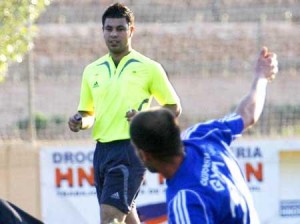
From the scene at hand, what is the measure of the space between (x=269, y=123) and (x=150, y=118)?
788 cm

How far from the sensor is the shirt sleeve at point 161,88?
26.8 feet

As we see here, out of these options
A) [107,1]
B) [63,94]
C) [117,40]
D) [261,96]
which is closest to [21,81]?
[63,94]

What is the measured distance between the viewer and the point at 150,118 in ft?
15.3

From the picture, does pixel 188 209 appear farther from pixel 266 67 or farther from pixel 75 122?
pixel 75 122

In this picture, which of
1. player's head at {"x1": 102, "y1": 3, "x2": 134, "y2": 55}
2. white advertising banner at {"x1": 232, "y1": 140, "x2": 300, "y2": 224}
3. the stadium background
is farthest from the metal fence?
player's head at {"x1": 102, "y1": 3, "x2": 134, "y2": 55}

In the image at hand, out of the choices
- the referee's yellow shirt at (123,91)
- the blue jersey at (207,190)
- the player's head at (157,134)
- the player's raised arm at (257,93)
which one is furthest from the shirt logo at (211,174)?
the referee's yellow shirt at (123,91)

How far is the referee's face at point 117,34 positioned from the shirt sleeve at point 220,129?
9.96ft

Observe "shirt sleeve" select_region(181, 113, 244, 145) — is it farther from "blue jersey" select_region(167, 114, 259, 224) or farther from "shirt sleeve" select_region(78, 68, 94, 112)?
"shirt sleeve" select_region(78, 68, 94, 112)

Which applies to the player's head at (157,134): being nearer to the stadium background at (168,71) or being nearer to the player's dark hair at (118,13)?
the player's dark hair at (118,13)

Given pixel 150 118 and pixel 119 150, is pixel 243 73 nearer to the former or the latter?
pixel 119 150

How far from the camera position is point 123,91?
26.8ft

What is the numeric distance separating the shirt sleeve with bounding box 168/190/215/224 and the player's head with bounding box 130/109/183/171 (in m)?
0.18

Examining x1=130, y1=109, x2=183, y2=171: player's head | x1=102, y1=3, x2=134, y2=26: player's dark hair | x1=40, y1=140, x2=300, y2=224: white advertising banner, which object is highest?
x1=102, y1=3, x2=134, y2=26: player's dark hair

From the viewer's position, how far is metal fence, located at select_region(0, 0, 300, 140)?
41.8ft
